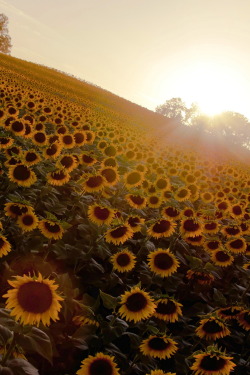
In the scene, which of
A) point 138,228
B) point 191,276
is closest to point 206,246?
point 191,276

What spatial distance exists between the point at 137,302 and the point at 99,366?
83 cm

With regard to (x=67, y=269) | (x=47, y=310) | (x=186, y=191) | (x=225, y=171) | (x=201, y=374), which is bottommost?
(x=67, y=269)

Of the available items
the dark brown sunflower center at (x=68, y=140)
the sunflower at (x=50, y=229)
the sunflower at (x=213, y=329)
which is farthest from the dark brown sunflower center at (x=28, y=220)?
the dark brown sunflower center at (x=68, y=140)

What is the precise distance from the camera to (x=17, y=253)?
175 inches

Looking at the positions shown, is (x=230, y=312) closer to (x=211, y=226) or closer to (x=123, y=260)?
(x=123, y=260)

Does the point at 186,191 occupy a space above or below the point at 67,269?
above

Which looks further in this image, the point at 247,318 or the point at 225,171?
the point at 225,171

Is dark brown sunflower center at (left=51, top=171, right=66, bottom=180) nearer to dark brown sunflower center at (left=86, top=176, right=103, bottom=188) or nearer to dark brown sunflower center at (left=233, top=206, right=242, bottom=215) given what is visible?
dark brown sunflower center at (left=86, top=176, right=103, bottom=188)

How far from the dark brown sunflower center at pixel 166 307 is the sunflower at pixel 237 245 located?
3128mm

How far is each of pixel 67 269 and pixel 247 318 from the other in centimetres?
254

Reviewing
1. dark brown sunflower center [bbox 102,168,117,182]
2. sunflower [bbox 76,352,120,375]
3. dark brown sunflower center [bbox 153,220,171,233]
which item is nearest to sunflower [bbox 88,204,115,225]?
dark brown sunflower center [bbox 153,220,171,233]

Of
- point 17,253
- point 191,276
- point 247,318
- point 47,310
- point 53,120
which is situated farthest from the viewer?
point 53,120

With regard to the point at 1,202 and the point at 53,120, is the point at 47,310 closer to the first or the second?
the point at 1,202

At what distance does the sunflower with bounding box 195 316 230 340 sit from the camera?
359 cm
